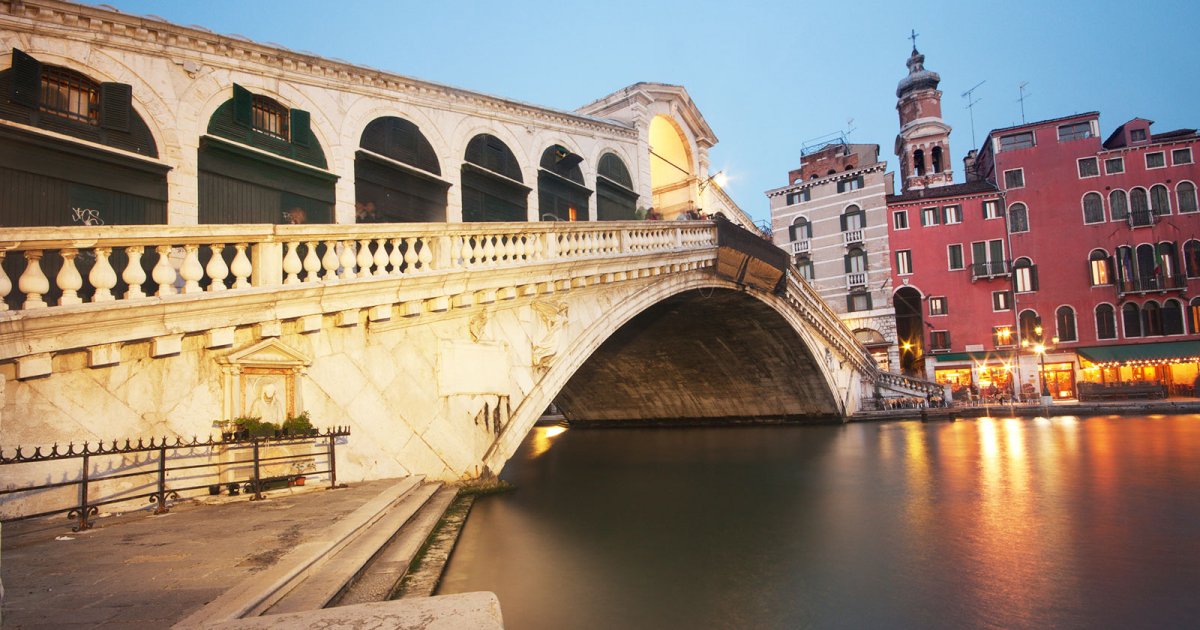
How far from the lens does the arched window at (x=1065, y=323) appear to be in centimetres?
3244

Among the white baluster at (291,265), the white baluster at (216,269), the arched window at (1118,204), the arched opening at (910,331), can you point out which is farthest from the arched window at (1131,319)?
the white baluster at (216,269)

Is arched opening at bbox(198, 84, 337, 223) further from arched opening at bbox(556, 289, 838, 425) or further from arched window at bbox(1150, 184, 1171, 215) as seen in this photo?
arched window at bbox(1150, 184, 1171, 215)

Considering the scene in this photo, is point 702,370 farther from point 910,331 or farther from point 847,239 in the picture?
point 910,331

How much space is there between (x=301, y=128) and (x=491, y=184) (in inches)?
174

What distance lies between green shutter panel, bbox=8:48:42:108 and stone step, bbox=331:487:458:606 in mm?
6832

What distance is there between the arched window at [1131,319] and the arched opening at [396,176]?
33882 millimetres

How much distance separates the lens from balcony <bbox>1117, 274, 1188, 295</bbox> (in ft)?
101

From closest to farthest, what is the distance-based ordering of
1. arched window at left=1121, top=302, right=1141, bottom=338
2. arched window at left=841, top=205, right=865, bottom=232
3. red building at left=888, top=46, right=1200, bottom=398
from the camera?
1. red building at left=888, top=46, right=1200, bottom=398
2. arched window at left=1121, top=302, right=1141, bottom=338
3. arched window at left=841, top=205, right=865, bottom=232

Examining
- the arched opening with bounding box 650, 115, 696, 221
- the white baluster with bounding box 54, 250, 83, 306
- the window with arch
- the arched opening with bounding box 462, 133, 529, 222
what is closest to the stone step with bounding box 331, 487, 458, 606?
the white baluster with bounding box 54, 250, 83, 306

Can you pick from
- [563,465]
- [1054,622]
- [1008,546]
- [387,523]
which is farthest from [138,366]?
[563,465]

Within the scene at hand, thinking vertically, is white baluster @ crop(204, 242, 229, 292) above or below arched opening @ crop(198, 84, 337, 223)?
below

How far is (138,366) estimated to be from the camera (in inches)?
246

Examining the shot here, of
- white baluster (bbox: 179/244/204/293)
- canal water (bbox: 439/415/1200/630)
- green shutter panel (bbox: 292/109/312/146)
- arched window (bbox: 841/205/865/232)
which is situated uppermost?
arched window (bbox: 841/205/865/232)

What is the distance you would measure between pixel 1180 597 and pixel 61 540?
8078 millimetres
